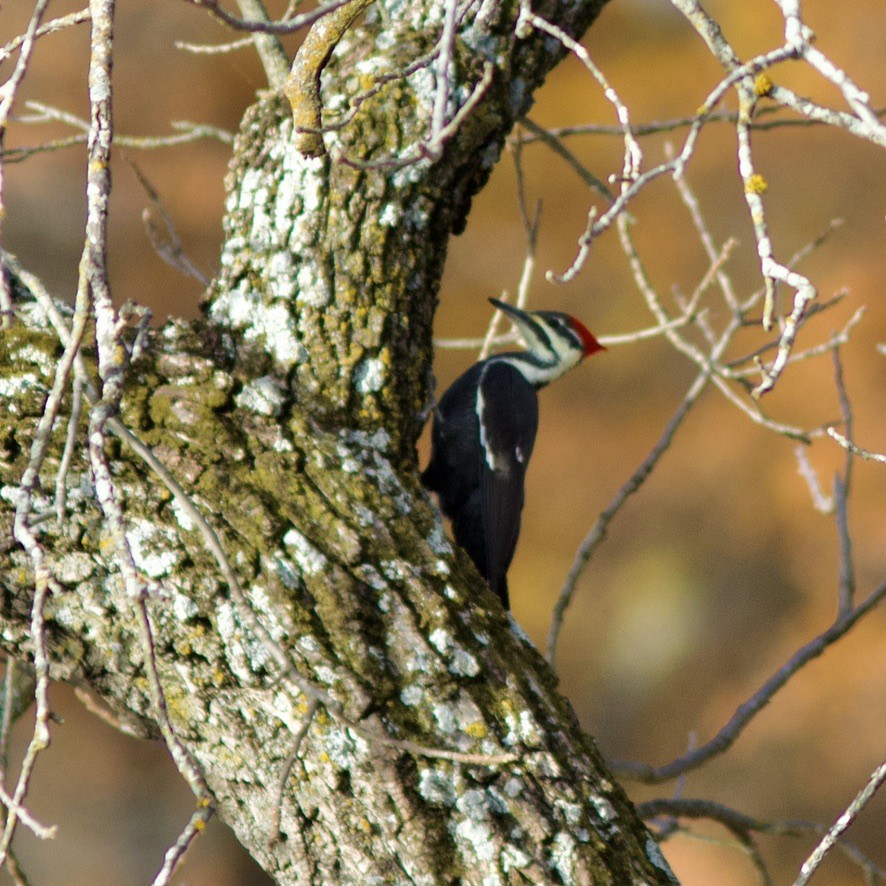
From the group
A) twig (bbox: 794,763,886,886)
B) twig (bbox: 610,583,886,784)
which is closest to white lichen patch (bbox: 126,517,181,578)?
twig (bbox: 794,763,886,886)

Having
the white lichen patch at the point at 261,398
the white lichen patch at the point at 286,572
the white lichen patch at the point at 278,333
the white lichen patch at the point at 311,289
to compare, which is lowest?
the white lichen patch at the point at 286,572

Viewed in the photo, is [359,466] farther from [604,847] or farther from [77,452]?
[604,847]

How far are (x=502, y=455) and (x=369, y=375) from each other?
152 centimetres

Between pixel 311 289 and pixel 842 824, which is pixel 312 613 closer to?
pixel 311 289

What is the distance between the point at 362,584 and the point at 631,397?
6.79m

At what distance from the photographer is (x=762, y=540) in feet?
25.7

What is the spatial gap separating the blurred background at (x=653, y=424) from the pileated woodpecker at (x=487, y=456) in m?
3.98

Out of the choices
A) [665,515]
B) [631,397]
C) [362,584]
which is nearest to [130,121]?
[631,397]

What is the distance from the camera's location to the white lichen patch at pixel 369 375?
6.53 ft

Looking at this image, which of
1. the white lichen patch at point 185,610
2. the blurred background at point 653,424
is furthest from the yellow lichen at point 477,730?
the blurred background at point 653,424

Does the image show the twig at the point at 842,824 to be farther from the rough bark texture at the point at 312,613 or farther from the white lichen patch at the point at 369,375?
the white lichen patch at the point at 369,375

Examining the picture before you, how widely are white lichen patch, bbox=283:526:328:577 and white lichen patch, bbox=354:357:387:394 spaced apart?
14.9 inches

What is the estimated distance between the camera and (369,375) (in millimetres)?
1996

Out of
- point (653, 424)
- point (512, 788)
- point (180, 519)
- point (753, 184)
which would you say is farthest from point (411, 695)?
point (653, 424)
